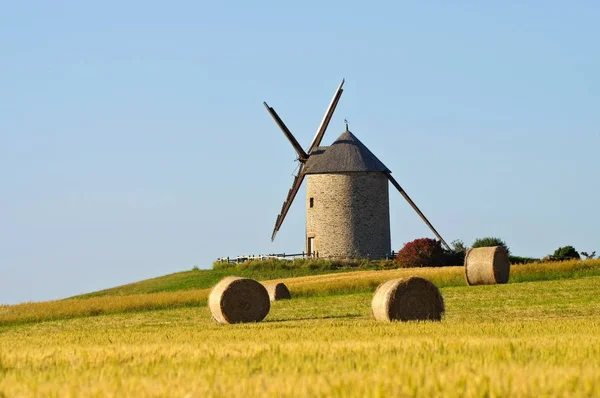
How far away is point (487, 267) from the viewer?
3419cm

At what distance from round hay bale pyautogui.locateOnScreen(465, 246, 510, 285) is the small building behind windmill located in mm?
22193

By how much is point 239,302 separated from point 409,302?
5.52 m

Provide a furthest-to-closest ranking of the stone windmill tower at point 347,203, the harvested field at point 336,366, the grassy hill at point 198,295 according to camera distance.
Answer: the stone windmill tower at point 347,203, the grassy hill at point 198,295, the harvested field at point 336,366

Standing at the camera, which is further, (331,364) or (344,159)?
(344,159)

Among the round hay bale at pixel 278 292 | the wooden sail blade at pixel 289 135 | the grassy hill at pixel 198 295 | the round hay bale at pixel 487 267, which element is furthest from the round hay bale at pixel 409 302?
the wooden sail blade at pixel 289 135

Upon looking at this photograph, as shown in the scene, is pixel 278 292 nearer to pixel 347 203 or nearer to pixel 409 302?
pixel 409 302

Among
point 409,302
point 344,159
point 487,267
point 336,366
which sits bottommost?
point 336,366

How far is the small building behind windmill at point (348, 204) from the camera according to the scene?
5725 cm

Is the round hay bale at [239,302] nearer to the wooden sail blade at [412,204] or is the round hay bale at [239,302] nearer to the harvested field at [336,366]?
the harvested field at [336,366]

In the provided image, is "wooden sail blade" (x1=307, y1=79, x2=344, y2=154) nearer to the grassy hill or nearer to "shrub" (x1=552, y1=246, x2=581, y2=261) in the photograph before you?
"shrub" (x1=552, y1=246, x2=581, y2=261)

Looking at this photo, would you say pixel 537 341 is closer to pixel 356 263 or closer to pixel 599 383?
pixel 599 383

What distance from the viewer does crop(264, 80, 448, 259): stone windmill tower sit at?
5725cm

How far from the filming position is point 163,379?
7980 millimetres

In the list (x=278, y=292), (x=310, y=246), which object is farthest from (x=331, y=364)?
(x=310, y=246)
